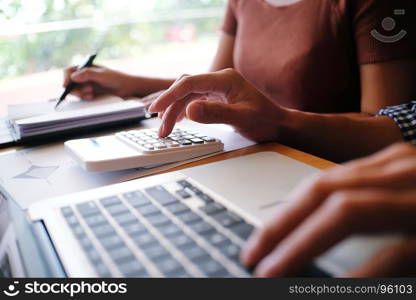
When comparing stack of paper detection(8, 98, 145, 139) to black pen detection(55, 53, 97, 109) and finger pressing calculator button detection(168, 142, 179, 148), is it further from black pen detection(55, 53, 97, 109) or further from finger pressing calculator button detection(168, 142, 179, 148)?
finger pressing calculator button detection(168, 142, 179, 148)

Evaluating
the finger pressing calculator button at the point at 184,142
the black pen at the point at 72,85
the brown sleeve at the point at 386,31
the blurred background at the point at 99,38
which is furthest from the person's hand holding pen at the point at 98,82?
the blurred background at the point at 99,38

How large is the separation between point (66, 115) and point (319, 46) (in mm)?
559

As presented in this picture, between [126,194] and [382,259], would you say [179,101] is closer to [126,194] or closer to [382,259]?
[126,194]

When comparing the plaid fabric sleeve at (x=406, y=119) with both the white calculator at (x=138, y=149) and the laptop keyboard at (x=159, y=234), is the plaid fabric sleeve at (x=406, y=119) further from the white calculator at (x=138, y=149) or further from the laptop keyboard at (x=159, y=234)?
the laptop keyboard at (x=159, y=234)

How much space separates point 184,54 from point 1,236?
4.32 m

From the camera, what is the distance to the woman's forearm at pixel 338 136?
65cm

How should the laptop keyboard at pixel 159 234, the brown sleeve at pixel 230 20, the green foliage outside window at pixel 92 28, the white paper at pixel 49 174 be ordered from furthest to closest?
the green foliage outside window at pixel 92 28 → the brown sleeve at pixel 230 20 → the white paper at pixel 49 174 → the laptop keyboard at pixel 159 234

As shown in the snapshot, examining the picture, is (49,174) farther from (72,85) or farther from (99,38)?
(99,38)

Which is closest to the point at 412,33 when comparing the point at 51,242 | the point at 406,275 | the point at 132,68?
the point at 406,275

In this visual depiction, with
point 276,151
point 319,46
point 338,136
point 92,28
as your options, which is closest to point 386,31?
point 319,46

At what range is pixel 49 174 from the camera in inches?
22.3

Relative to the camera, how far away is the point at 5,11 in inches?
86.0

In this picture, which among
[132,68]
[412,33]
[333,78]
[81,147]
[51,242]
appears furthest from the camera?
[132,68]

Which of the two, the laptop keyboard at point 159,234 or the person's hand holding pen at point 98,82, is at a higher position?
the person's hand holding pen at point 98,82
